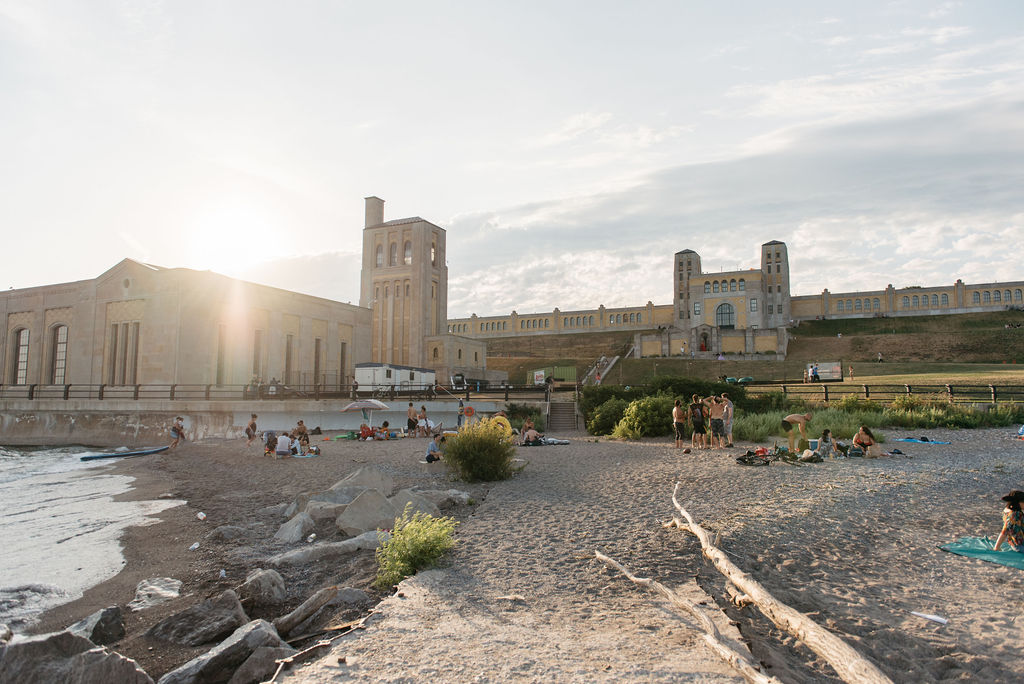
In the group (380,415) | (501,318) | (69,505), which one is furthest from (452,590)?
(501,318)

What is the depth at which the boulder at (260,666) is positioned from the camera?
4.72 m

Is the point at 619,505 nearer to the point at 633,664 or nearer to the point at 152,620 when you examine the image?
the point at 633,664

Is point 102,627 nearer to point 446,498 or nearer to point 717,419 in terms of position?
point 446,498

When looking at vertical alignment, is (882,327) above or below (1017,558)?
above

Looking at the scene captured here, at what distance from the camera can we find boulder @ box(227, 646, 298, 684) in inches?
186

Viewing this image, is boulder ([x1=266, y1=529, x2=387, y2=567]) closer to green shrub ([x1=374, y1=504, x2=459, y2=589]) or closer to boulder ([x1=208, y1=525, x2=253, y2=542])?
green shrub ([x1=374, y1=504, x2=459, y2=589])

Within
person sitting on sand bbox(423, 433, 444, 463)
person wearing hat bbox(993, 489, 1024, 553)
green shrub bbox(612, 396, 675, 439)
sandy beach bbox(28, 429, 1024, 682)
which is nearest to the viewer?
sandy beach bbox(28, 429, 1024, 682)

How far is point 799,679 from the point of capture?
405 cm

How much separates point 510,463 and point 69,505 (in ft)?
32.8

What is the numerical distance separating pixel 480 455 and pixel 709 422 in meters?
7.26

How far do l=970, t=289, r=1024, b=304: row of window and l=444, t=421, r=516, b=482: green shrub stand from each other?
308 ft

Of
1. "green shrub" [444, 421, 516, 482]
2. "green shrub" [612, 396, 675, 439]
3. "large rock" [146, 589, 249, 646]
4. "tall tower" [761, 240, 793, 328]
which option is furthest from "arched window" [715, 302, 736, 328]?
"large rock" [146, 589, 249, 646]

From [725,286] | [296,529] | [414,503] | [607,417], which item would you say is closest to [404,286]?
[607,417]

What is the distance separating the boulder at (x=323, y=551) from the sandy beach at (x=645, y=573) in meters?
0.31
